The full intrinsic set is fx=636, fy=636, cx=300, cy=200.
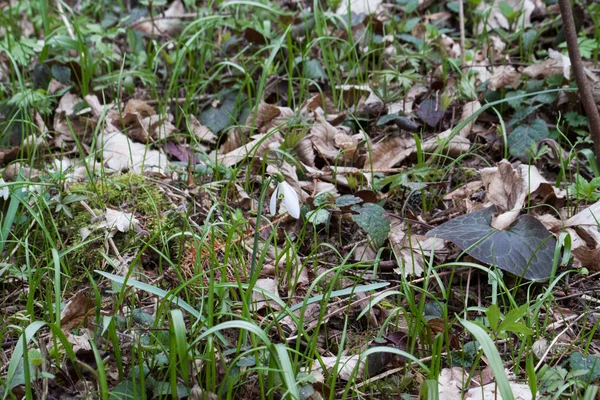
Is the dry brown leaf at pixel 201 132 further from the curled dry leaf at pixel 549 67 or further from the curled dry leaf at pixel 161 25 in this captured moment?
the curled dry leaf at pixel 549 67

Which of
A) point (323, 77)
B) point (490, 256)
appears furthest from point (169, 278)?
point (323, 77)

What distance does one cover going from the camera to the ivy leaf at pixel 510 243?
2.07 metres

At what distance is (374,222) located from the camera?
230cm

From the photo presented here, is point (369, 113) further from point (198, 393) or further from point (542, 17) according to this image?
point (198, 393)

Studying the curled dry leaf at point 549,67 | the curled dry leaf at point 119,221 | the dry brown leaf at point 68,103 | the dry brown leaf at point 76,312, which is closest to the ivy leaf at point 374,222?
the curled dry leaf at point 119,221

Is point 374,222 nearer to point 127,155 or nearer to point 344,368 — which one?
point 344,368

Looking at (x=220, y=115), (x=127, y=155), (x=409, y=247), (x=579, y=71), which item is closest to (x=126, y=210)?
(x=127, y=155)

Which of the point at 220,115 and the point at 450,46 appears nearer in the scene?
the point at 220,115

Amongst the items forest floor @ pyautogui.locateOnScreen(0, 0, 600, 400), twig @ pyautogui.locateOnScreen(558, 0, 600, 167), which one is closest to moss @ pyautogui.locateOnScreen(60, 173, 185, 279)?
forest floor @ pyautogui.locateOnScreen(0, 0, 600, 400)

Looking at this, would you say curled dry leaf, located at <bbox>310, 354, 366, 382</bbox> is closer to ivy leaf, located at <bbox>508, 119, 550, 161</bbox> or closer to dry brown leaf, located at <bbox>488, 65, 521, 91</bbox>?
ivy leaf, located at <bbox>508, 119, 550, 161</bbox>

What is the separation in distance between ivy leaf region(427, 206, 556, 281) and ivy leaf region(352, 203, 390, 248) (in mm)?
183

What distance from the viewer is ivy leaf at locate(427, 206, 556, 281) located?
6.81ft

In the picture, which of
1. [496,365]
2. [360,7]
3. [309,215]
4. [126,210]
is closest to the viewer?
[496,365]

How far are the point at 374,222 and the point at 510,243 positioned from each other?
0.47 metres
